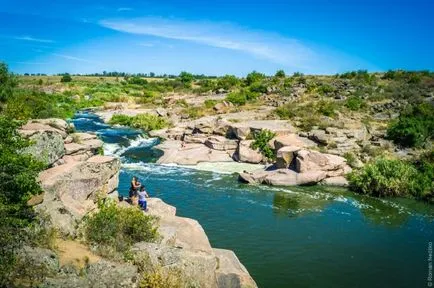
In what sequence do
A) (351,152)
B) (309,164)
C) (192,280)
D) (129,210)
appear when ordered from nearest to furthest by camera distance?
(192,280)
(129,210)
(309,164)
(351,152)

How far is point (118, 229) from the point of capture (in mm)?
15180

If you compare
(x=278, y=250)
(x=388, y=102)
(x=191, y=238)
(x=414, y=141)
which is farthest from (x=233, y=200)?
(x=388, y=102)

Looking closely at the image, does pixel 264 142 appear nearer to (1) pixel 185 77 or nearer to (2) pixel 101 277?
(2) pixel 101 277

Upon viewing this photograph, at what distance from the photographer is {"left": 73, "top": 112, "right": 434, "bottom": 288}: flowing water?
17656 millimetres

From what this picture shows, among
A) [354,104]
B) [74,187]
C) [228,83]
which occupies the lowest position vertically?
[74,187]

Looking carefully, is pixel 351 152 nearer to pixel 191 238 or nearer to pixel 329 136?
pixel 329 136

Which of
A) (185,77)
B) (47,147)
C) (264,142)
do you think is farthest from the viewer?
(185,77)

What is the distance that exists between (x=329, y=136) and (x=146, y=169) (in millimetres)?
18571

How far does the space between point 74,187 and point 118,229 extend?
3.89 metres

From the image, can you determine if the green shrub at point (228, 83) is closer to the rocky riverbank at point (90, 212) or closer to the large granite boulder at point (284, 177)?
the large granite boulder at point (284, 177)

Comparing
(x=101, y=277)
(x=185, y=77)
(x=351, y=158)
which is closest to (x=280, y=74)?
(x=185, y=77)

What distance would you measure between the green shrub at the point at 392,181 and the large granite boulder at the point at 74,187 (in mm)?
18106

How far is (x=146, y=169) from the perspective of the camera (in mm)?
34344

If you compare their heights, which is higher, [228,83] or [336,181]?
[228,83]
